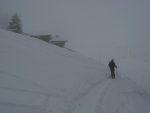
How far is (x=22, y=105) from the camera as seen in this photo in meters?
9.24

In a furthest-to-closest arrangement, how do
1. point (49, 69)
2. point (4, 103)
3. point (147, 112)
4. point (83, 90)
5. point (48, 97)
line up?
point (49, 69)
point (83, 90)
point (147, 112)
point (48, 97)
point (4, 103)

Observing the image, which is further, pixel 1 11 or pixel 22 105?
pixel 1 11

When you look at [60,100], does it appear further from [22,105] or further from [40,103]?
[22,105]

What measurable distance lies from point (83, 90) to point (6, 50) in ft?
Result: 23.8

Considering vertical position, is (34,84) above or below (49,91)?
above

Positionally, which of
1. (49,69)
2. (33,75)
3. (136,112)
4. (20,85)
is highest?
(49,69)

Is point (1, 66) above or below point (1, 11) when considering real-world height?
below

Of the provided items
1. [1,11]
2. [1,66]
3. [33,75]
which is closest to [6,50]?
[1,66]

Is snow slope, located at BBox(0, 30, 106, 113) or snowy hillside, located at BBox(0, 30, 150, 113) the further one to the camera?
snowy hillside, located at BBox(0, 30, 150, 113)

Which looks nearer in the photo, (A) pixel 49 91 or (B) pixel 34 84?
(A) pixel 49 91

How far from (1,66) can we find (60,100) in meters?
4.80

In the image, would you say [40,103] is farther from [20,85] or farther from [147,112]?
[147,112]

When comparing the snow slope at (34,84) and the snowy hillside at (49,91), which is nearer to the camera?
the snow slope at (34,84)

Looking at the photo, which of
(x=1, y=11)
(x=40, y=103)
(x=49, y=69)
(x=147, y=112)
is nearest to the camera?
(x=40, y=103)
